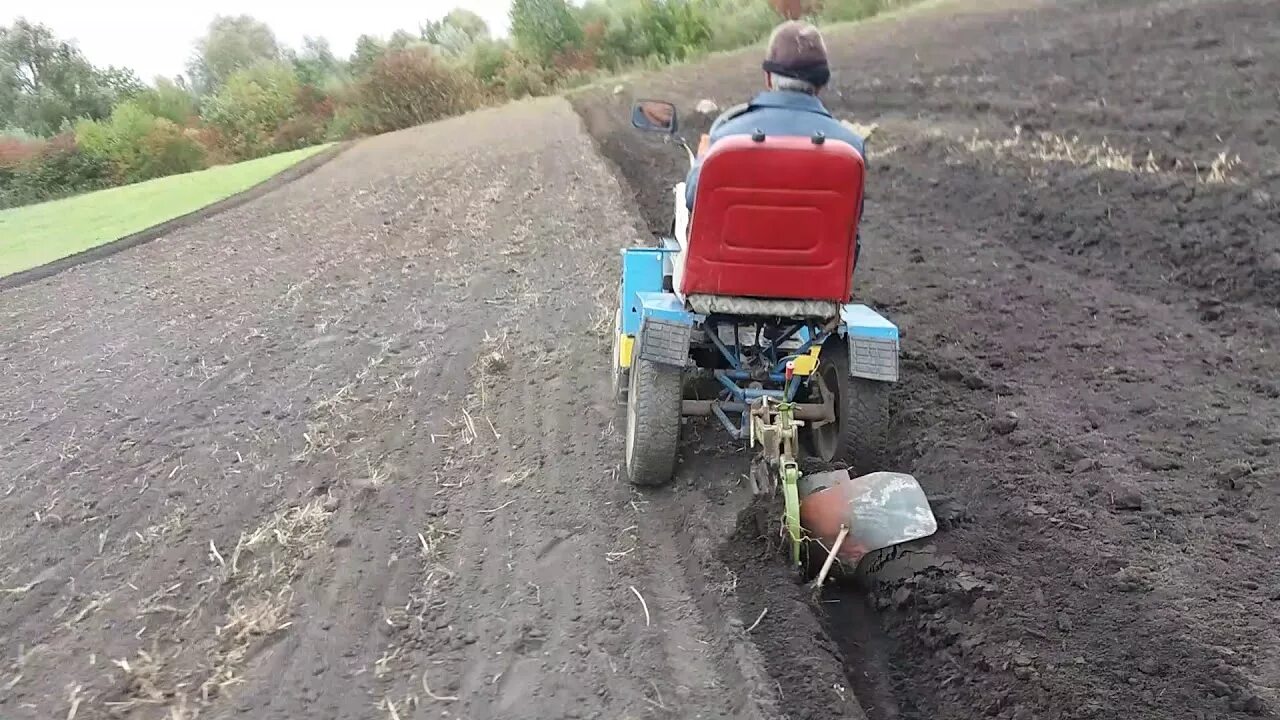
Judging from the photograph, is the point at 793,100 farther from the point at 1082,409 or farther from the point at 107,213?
the point at 107,213

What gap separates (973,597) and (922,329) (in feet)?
8.91

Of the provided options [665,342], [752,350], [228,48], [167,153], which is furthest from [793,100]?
[228,48]

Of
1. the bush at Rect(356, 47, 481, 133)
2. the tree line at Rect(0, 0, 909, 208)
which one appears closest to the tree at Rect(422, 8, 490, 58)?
the tree line at Rect(0, 0, 909, 208)

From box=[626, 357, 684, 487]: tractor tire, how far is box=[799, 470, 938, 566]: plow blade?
709 millimetres

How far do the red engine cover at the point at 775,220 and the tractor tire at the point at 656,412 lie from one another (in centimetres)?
40

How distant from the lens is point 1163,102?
823cm

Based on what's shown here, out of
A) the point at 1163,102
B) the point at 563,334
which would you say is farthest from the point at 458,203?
the point at 1163,102

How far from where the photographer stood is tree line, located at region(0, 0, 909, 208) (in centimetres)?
2333

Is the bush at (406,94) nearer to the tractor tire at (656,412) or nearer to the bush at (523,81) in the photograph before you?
the bush at (523,81)

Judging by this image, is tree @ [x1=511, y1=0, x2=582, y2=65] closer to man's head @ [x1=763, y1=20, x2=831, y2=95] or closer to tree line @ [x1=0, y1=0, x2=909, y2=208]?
tree line @ [x1=0, y1=0, x2=909, y2=208]

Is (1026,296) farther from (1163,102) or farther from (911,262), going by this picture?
(1163,102)

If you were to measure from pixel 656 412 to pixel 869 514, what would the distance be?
986 millimetres

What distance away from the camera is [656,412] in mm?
3646

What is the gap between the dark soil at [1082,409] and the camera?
9.18ft
